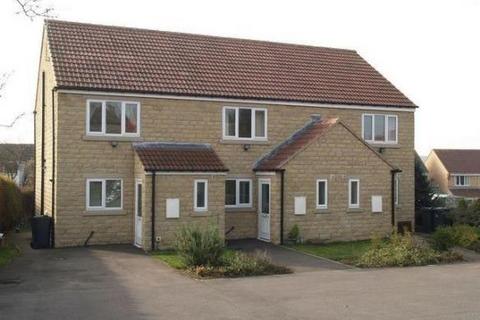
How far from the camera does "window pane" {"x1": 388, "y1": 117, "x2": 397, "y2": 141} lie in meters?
27.8

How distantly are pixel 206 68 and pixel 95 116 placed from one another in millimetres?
5557

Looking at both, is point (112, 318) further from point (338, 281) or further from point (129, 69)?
point (129, 69)

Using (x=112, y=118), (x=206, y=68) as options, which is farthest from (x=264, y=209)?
(x=112, y=118)

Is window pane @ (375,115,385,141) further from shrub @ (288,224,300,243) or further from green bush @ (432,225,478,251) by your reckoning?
shrub @ (288,224,300,243)

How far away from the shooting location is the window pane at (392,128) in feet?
91.2

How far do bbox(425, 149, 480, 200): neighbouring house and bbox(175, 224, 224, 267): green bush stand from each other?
63.1 m

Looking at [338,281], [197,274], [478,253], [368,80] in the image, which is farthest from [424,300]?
[368,80]

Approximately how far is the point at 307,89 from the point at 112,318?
57.2 feet

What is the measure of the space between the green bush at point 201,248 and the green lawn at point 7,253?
538 cm

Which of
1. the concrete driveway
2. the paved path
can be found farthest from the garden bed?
the paved path

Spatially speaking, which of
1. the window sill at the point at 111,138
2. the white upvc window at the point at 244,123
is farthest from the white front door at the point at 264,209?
the window sill at the point at 111,138

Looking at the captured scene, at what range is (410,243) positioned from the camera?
1972cm

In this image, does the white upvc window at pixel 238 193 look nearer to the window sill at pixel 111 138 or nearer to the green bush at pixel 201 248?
the window sill at pixel 111 138

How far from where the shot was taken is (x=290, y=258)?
19812 millimetres
